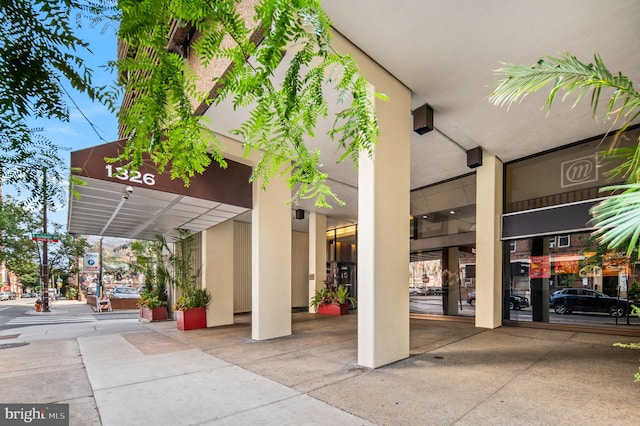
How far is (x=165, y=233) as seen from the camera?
418 inches

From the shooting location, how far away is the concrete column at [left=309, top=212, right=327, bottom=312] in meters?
12.5

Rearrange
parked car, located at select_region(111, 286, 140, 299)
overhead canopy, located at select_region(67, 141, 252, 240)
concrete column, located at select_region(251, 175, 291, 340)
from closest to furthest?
overhead canopy, located at select_region(67, 141, 252, 240) < concrete column, located at select_region(251, 175, 291, 340) < parked car, located at select_region(111, 286, 140, 299)

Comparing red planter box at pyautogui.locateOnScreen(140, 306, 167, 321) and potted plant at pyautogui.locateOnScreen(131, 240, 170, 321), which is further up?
potted plant at pyautogui.locateOnScreen(131, 240, 170, 321)

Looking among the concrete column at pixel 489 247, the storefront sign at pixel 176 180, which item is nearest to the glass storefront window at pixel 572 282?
the concrete column at pixel 489 247

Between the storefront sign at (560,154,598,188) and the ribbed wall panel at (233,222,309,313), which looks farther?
the ribbed wall panel at (233,222,309,313)

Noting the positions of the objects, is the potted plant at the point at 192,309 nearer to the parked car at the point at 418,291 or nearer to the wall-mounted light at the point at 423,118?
the parked car at the point at 418,291

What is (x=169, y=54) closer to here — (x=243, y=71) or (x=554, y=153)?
(x=243, y=71)

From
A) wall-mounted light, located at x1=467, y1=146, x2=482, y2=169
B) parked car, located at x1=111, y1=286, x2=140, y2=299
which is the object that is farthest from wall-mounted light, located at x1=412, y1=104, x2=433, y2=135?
parked car, located at x1=111, y1=286, x2=140, y2=299

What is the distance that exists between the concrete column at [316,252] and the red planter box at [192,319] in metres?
4.45

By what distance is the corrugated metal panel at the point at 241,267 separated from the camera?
514 inches

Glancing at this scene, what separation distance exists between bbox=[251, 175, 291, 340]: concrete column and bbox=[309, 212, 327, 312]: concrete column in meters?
4.71

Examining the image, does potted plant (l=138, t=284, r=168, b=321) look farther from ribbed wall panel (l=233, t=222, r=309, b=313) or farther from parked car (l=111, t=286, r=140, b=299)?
parked car (l=111, t=286, r=140, b=299)

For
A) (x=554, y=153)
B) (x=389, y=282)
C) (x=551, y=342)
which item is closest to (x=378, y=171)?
(x=389, y=282)

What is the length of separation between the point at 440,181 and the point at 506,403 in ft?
24.5
